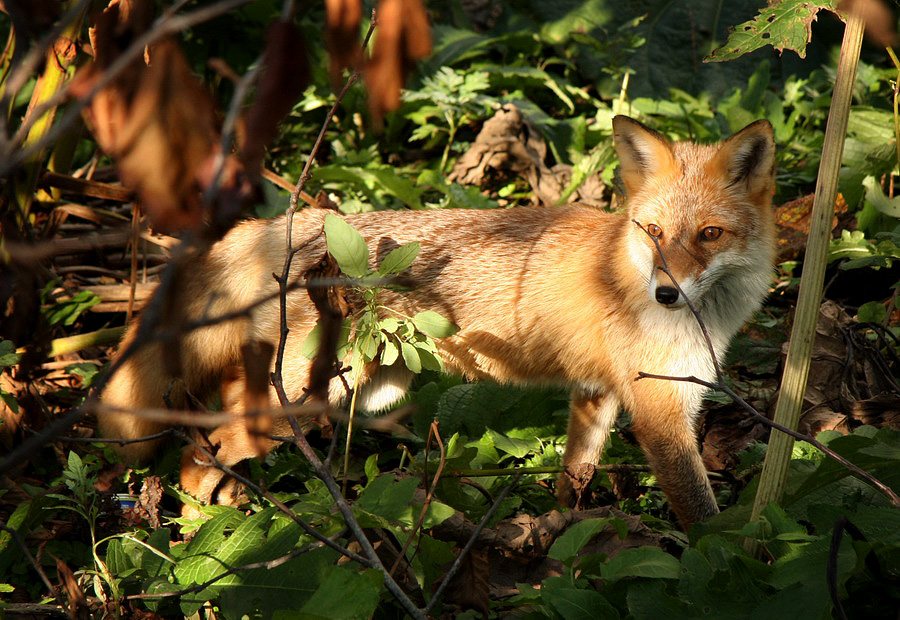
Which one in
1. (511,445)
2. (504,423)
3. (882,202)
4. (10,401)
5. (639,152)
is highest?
(639,152)

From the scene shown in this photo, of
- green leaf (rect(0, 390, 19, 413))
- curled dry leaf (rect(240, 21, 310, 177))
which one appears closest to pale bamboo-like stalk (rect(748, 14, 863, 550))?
curled dry leaf (rect(240, 21, 310, 177))

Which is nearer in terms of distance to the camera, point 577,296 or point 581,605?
point 581,605

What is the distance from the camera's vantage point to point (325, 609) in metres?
1.86

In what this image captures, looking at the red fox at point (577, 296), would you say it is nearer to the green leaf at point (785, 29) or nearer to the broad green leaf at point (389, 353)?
the broad green leaf at point (389, 353)

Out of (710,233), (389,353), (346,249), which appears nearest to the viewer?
(346,249)

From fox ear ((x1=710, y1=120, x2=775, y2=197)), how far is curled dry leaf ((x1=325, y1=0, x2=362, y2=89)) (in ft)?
8.54

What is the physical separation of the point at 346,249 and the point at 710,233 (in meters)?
1.57

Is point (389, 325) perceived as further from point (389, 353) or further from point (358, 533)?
point (358, 533)

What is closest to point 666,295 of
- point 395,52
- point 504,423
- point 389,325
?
point 389,325

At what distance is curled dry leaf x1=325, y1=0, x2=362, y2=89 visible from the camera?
39.8 inches

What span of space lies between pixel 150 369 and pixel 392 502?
1609 millimetres

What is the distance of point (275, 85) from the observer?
94cm

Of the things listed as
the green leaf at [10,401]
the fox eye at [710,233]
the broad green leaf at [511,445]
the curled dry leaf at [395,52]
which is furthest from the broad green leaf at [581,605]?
the green leaf at [10,401]

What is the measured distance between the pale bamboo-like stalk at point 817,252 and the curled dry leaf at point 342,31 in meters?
1.46
